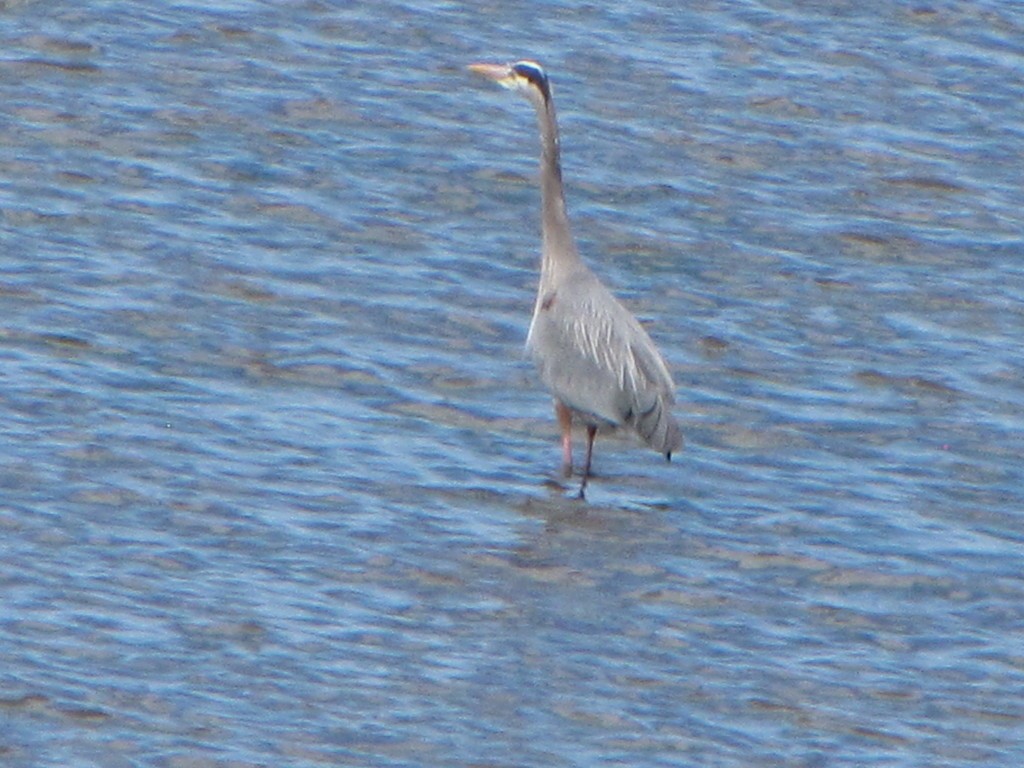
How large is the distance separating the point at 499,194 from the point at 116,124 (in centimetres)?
246

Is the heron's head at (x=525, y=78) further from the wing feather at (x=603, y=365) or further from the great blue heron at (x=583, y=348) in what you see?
the wing feather at (x=603, y=365)

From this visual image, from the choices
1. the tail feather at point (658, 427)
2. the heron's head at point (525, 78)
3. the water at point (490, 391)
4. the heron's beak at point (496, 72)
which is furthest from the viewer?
the heron's beak at point (496, 72)

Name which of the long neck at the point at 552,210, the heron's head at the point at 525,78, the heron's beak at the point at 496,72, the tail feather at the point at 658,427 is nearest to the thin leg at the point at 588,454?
the tail feather at the point at 658,427

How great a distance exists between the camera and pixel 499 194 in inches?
548

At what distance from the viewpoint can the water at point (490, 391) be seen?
323 inches

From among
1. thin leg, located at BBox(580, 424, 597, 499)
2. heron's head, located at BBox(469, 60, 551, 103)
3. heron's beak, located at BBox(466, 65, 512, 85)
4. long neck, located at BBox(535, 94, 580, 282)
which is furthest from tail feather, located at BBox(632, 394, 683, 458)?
heron's beak, located at BBox(466, 65, 512, 85)

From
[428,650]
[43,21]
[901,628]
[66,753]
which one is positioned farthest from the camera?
Answer: [43,21]

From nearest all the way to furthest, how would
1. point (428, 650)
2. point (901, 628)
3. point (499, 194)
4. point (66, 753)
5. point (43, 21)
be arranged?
1. point (66, 753)
2. point (428, 650)
3. point (901, 628)
4. point (499, 194)
5. point (43, 21)

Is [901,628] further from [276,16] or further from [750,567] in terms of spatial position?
[276,16]

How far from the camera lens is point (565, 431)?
10844 millimetres

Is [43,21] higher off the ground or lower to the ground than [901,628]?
higher

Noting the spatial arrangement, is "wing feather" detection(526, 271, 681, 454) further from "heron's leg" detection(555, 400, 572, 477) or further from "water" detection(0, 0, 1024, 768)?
"water" detection(0, 0, 1024, 768)

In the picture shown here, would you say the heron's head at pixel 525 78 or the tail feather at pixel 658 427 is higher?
the heron's head at pixel 525 78

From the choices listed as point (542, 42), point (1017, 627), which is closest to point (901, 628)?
point (1017, 627)
